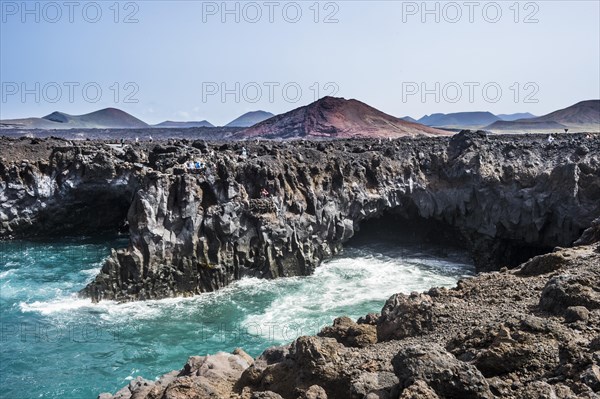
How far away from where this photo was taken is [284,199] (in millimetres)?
30328

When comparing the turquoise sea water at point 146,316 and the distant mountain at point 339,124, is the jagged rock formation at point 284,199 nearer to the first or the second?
the turquoise sea water at point 146,316

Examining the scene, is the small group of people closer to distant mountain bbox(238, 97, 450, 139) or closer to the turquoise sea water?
the turquoise sea water

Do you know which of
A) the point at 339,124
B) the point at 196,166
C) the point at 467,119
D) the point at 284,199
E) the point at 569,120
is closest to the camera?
the point at 196,166

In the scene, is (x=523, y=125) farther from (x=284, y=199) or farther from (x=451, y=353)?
(x=451, y=353)

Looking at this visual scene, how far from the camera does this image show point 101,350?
20594 mm

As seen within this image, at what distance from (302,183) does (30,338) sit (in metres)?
17.6

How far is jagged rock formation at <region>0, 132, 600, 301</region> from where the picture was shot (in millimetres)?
26844

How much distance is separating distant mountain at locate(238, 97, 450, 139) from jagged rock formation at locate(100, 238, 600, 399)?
5761cm

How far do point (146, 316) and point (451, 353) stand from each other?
1834 centimetres

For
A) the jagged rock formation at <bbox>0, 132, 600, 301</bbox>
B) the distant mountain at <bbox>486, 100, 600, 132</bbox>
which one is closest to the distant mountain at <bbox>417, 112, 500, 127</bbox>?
the distant mountain at <bbox>486, 100, 600, 132</bbox>

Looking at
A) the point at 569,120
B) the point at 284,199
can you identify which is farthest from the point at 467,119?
the point at 284,199

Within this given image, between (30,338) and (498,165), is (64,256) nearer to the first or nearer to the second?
(30,338)

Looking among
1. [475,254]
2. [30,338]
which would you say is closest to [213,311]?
[30,338]

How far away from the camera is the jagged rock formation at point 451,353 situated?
7508mm
